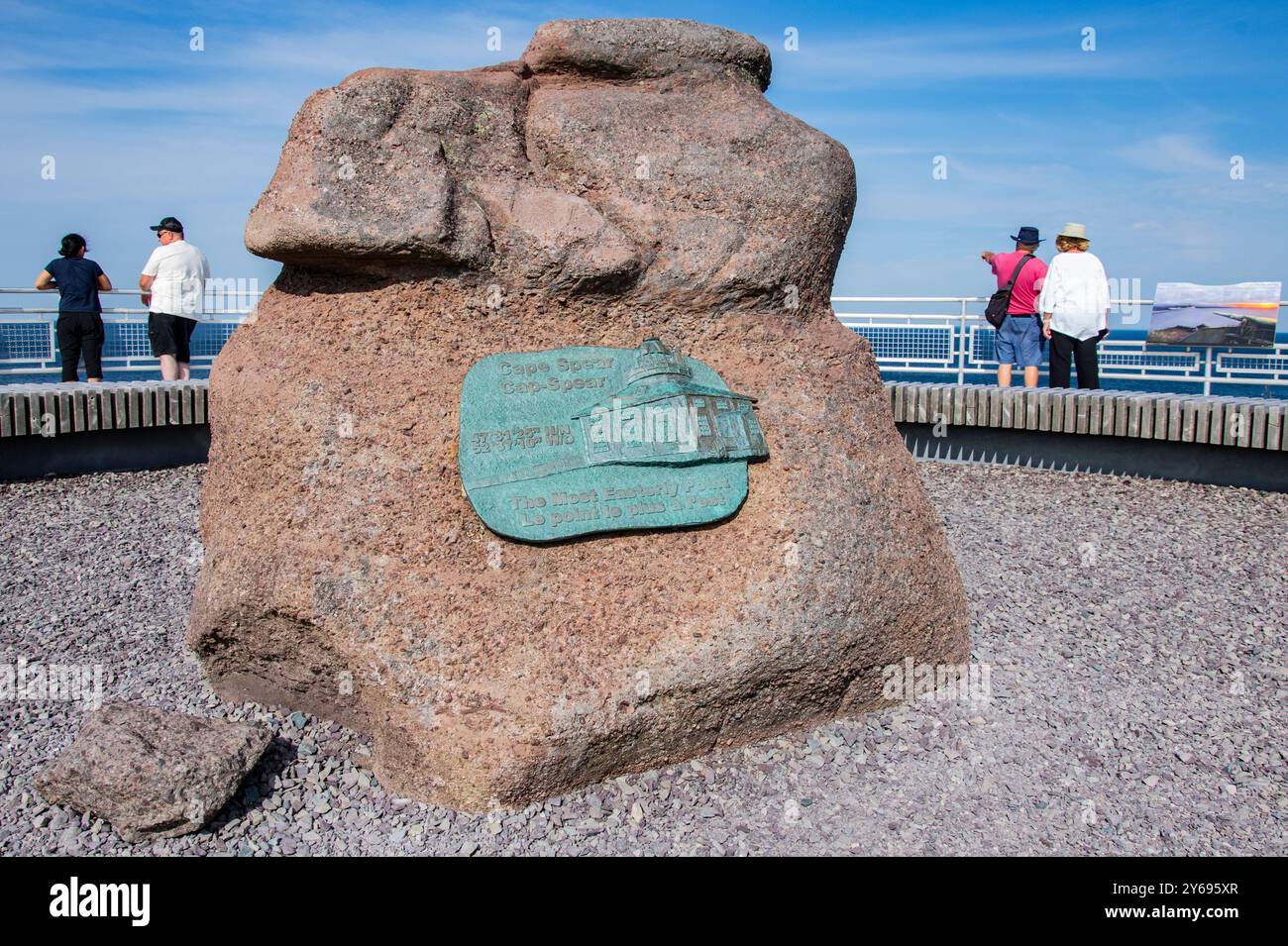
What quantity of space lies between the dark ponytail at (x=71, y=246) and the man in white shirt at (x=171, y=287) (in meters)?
0.84

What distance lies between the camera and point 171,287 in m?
8.12

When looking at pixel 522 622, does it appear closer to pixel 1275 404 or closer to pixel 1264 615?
pixel 1264 615

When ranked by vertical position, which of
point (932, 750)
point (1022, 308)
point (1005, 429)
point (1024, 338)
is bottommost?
point (932, 750)

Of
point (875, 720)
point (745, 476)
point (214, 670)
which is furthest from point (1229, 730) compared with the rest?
point (214, 670)

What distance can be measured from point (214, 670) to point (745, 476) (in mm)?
2200

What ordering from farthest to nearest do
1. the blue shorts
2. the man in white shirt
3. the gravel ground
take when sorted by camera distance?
1. the blue shorts
2. the man in white shirt
3. the gravel ground

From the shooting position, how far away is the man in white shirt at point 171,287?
8062 millimetres

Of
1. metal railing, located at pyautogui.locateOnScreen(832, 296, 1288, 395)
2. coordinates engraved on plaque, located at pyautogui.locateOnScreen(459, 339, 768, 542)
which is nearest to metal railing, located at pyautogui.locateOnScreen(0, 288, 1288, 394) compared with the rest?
metal railing, located at pyautogui.locateOnScreen(832, 296, 1288, 395)

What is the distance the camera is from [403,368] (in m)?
3.75

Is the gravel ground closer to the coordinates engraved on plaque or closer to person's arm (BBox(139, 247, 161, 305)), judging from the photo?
the coordinates engraved on plaque

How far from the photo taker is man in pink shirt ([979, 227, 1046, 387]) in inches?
347

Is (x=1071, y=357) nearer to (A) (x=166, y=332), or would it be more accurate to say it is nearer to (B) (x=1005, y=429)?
(B) (x=1005, y=429)

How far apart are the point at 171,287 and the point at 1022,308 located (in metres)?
6.84

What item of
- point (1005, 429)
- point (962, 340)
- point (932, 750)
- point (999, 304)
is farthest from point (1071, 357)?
point (932, 750)
